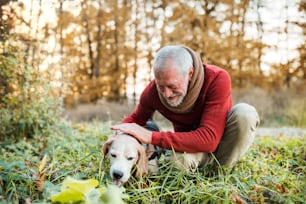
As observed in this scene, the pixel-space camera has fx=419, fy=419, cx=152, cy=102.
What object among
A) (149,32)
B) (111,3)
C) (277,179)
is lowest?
(277,179)

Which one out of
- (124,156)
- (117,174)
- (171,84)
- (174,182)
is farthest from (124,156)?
(171,84)

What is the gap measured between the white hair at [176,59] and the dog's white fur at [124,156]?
574 mm

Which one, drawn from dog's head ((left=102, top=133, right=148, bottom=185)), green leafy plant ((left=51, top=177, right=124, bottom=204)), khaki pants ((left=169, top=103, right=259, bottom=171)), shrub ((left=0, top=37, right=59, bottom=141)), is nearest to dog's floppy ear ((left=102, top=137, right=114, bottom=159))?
dog's head ((left=102, top=133, right=148, bottom=185))

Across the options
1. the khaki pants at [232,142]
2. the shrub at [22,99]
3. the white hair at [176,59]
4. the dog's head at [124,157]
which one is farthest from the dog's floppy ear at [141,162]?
the shrub at [22,99]

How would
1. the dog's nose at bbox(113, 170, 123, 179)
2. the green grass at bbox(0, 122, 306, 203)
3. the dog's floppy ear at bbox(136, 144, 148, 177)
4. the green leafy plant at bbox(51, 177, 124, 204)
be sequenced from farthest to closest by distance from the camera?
1. the dog's floppy ear at bbox(136, 144, 148, 177)
2. the dog's nose at bbox(113, 170, 123, 179)
3. the green grass at bbox(0, 122, 306, 203)
4. the green leafy plant at bbox(51, 177, 124, 204)

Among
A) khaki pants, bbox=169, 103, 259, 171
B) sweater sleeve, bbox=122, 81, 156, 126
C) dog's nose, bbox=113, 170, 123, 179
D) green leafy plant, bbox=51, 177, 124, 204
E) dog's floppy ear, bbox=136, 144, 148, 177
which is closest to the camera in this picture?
green leafy plant, bbox=51, 177, 124, 204

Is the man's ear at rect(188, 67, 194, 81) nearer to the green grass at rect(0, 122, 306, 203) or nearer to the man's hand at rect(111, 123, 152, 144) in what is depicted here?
the man's hand at rect(111, 123, 152, 144)

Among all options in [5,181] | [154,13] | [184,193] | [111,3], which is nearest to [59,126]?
[5,181]

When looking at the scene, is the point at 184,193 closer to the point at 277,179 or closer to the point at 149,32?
the point at 277,179

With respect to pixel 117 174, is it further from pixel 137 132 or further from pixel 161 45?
pixel 161 45

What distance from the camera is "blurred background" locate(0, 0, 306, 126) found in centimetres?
934

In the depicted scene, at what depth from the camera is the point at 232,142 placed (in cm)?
329

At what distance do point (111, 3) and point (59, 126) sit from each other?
8.88m

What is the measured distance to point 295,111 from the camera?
9211 mm
